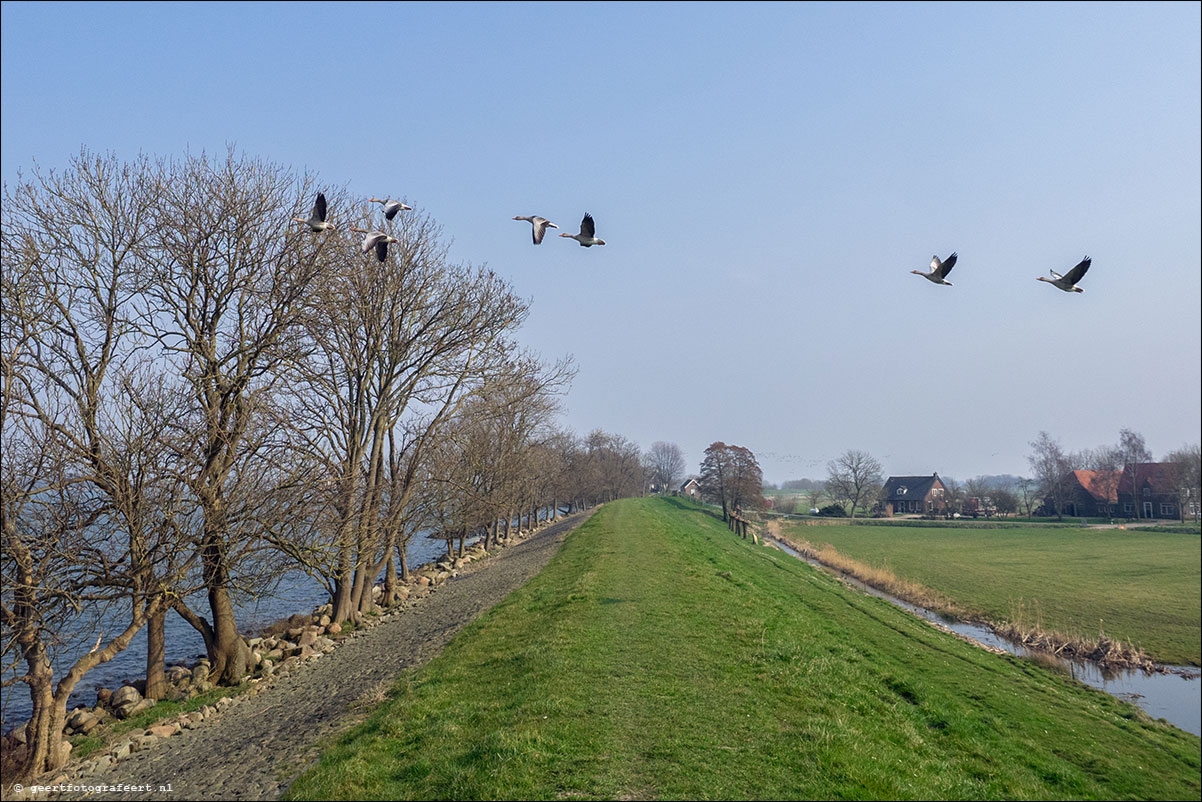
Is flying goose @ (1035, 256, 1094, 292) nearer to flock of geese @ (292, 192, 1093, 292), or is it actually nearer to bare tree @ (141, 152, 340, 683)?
flock of geese @ (292, 192, 1093, 292)

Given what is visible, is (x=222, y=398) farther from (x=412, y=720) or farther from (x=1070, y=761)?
(x=1070, y=761)

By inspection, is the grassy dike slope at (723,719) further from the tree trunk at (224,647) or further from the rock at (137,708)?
the rock at (137,708)

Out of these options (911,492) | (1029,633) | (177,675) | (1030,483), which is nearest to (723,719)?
(177,675)

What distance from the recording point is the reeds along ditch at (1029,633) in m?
21.4

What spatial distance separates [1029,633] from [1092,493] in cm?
2777

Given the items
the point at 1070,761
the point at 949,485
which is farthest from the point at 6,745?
the point at 949,485

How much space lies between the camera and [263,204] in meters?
17.5

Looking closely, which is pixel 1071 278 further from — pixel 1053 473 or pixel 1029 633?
pixel 1053 473

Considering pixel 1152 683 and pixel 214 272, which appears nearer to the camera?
pixel 214 272

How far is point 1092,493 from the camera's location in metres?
44.8

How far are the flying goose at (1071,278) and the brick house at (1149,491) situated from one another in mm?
27570

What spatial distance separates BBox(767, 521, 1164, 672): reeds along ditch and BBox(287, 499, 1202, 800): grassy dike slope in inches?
156

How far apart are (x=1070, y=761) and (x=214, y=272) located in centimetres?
2261

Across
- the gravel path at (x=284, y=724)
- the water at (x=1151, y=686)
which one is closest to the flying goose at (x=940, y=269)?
the gravel path at (x=284, y=724)
